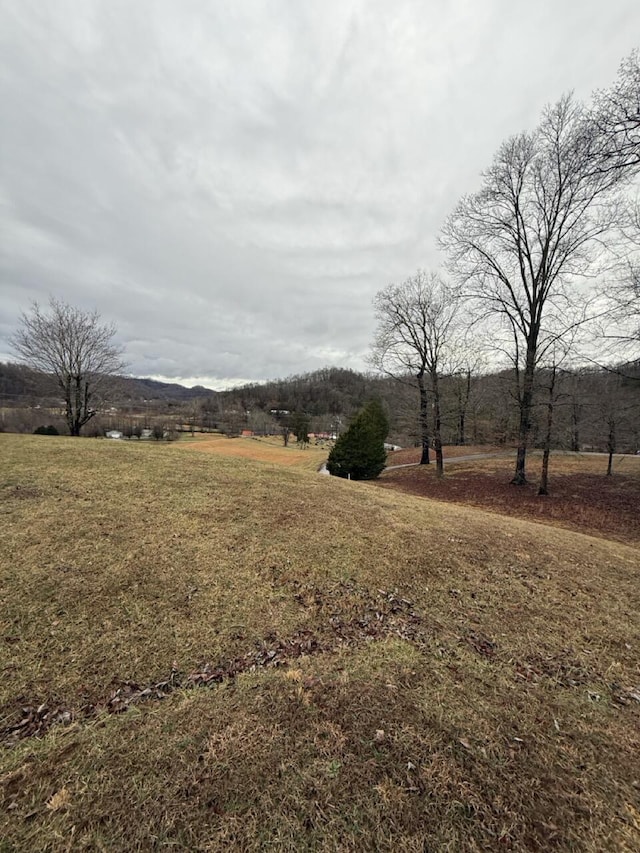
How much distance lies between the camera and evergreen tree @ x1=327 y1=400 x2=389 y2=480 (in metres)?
21.7

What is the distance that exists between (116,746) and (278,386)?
115 metres

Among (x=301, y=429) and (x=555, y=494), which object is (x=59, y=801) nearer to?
(x=555, y=494)

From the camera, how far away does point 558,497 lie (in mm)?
13125

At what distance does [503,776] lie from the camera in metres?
2.24

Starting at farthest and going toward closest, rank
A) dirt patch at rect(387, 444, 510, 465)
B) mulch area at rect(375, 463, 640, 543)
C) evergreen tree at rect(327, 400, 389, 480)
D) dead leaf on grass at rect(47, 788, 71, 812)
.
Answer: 1. dirt patch at rect(387, 444, 510, 465)
2. evergreen tree at rect(327, 400, 389, 480)
3. mulch area at rect(375, 463, 640, 543)
4. dead leaf on grass at rect(47, 788, 71, 812)

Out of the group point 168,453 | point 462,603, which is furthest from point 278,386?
point 462,603

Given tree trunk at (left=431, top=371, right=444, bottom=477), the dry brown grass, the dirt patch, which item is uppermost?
tree trunk at (left=431, top=371, right=444, bottom=477)

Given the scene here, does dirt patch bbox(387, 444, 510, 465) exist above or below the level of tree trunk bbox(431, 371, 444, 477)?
below

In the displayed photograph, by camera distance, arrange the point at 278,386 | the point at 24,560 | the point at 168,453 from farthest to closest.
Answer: the point at 278,386, the point at 168,453, the point at 24,560

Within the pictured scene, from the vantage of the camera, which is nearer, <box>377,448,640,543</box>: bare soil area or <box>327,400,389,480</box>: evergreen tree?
<box>377,448,640,543</box>: bare soil area

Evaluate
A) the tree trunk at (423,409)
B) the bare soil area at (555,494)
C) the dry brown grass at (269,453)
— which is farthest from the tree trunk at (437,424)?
the dry brown grass at (269,453)

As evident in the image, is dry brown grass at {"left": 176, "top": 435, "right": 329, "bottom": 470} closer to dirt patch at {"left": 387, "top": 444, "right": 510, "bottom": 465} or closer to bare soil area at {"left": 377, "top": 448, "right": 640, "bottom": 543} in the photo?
dirt patch at {"left": 387, "top": 444, "right": 510, "bottom": 465}

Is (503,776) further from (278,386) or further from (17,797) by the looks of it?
(278,386)

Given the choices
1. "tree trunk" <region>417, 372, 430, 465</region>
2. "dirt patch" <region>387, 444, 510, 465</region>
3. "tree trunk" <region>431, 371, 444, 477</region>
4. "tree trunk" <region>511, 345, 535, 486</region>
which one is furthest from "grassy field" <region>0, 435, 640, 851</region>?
"dirt patch" <region>387, 444, 510, 465</region>
